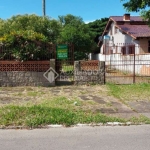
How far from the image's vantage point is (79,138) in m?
4.60

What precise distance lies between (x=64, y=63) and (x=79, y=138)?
262 inches

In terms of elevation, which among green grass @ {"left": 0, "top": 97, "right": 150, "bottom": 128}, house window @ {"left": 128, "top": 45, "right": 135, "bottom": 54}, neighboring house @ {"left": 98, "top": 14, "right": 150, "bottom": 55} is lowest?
green grass @ {"left": 0, "top": 97, "right": 150, "bottom": 128}

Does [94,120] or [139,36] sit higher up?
[139,36]

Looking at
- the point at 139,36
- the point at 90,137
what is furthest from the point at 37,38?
the point at 139,36

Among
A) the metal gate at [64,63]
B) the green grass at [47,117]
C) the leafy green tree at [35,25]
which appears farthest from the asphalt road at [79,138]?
the leafy green tree at [35,25]

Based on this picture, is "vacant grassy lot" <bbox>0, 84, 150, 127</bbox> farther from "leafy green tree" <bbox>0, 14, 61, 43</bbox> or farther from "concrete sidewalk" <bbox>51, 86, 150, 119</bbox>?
"leafy green tree" <bbox>0, 14, 61, 43</bbox>

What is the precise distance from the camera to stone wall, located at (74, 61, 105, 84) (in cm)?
1081

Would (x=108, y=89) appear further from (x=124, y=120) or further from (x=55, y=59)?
(x=124, y=120)

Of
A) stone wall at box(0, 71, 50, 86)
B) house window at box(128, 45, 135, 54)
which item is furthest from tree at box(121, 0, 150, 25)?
house window at box(128, 45, 135, 54)

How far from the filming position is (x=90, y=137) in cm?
466

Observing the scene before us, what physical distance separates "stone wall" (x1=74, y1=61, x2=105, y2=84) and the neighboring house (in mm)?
3149

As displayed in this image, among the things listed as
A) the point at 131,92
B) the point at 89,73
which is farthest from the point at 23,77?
the point at 131,92

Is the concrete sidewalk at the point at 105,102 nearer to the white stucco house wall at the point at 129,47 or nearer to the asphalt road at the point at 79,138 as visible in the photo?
the asphalt road at the point at 79,138

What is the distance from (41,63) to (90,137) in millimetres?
6448
